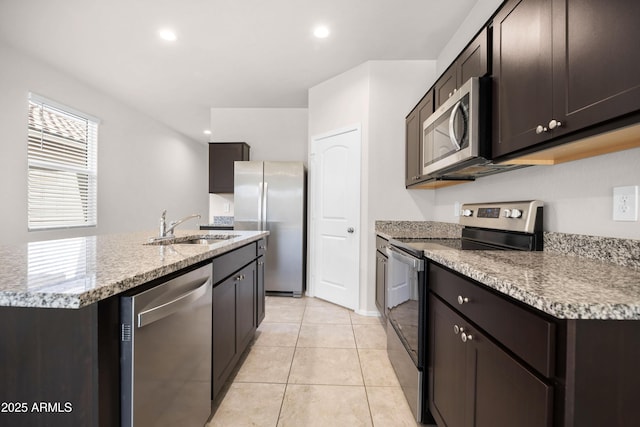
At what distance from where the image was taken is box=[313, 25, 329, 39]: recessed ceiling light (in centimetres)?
259

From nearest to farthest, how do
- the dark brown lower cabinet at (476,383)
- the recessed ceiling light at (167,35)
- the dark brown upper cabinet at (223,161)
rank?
the dark brown lower cabinet at (476,383) < the recessed ceiling light at (167,35) < the dark brown upper cabinet at (223,161)

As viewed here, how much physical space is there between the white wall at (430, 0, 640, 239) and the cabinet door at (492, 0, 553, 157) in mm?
300

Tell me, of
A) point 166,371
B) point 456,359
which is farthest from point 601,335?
point 166,371

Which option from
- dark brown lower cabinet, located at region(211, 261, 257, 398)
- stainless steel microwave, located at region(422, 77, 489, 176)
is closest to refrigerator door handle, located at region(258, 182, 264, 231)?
dark brown lower cabinet, located at region(211, 261, 257, 398)

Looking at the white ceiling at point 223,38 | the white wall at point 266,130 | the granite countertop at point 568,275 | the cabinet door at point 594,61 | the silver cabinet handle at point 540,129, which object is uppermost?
the white ceiling at point 223,38

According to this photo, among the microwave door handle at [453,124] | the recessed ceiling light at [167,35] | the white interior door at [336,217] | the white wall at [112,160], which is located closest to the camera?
the microwave door handle at [453,124]

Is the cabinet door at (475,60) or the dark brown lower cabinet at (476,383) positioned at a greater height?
the cabinet door at (475,60)

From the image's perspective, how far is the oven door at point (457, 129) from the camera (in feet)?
4.83

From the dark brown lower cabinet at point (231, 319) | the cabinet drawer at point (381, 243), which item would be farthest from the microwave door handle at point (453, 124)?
the dark brown lower cabinet at point (231, 319)

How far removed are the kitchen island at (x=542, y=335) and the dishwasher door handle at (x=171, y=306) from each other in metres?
1.05

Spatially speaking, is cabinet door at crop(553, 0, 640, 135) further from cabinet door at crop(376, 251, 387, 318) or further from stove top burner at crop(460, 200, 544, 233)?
cabinet door at crop(376, 251, 387, 318)

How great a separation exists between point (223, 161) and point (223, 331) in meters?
3.31

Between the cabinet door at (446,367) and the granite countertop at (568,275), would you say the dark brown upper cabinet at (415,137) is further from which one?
the cabinet door at (446,367)

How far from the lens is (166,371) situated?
3.31 ft
